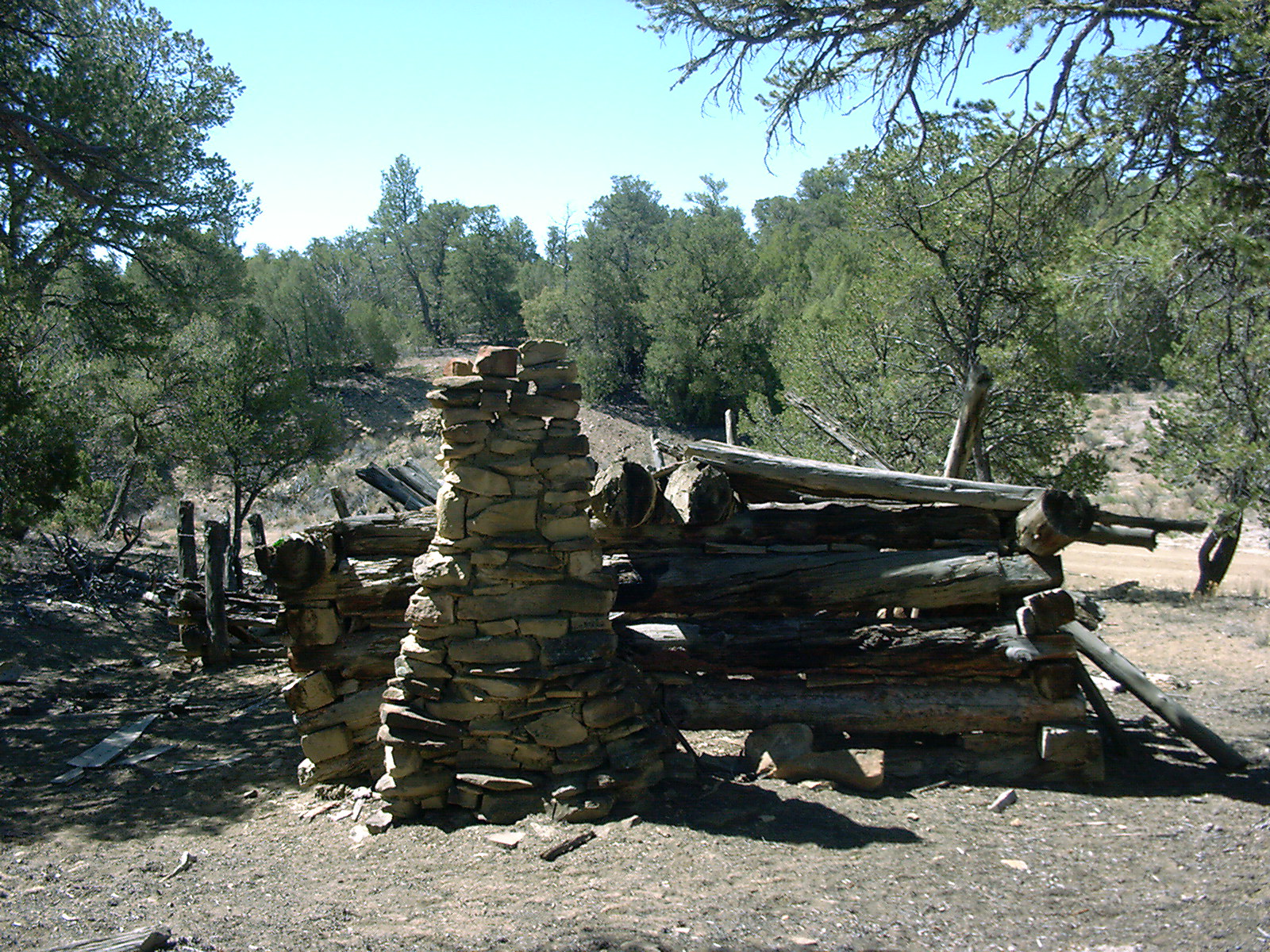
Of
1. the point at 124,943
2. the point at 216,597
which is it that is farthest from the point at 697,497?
the point at 216,597

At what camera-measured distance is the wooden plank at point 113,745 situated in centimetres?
758

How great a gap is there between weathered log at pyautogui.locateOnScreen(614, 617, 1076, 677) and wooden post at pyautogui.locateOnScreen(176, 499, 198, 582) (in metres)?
9.53

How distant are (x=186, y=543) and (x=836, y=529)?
34.6 ft

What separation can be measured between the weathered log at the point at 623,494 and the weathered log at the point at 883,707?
4.06ft

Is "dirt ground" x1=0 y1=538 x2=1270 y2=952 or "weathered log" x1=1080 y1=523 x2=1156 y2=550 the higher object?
"weathered log" x1=1080 y1=523 x2=1156 y2=550

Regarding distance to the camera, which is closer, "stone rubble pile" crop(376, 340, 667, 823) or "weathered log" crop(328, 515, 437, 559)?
"stone rubble pile" crop(376, 340, 667, 823)

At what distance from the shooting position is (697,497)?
20.5ft

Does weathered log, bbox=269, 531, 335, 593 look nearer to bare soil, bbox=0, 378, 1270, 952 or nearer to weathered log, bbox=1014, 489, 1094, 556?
bare soil, bbox=0, 378, 1270, 952

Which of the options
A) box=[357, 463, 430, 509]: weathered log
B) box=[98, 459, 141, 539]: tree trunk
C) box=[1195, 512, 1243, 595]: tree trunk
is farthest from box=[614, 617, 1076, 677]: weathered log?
box=[98, 459, 141, 539]: tree trunk

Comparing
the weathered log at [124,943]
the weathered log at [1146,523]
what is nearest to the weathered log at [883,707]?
the weathered log at [1146,523]

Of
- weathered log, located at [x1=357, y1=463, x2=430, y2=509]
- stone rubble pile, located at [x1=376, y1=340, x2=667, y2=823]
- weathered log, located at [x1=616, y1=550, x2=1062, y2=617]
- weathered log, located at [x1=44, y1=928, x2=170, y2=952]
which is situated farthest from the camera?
weathered log, located at [x1=357, y1=463, x2=430, y2=509]

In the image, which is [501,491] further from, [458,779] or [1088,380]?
[1088,380]

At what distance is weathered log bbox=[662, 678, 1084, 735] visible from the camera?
6.07 m

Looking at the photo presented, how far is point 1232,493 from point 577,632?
10.7 meters
